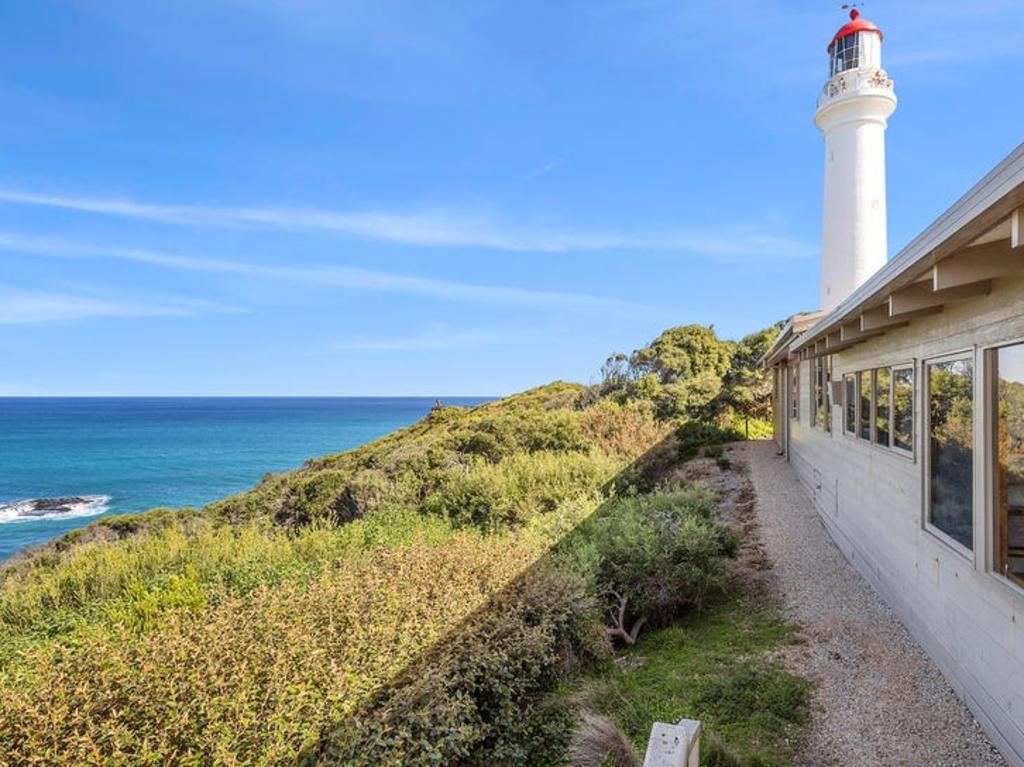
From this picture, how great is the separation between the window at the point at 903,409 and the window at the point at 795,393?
778 cm

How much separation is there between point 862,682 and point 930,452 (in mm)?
1858

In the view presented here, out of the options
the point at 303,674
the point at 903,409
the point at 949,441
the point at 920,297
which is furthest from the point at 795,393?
the point at 303,674

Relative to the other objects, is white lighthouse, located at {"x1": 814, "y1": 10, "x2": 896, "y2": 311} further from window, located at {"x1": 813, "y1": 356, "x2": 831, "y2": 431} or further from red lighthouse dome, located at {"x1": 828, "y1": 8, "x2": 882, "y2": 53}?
window, located at {"x1": 813, "y1": 356, "x2": 831, "y2": 431}

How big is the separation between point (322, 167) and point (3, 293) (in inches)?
997

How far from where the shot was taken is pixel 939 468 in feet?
15.8

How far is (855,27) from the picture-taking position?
57.7 ft

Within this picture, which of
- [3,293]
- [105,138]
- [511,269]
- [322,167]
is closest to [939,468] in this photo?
[322,167]

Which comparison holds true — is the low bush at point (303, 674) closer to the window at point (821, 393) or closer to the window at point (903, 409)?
the window at point (903, 409)

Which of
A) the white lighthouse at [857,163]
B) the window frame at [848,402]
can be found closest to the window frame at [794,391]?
the white lighthouse at [857,163]

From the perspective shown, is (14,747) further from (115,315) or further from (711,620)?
(115,315)

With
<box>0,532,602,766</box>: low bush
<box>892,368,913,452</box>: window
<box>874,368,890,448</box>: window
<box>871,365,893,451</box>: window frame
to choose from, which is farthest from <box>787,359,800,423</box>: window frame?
<box>0,532,602,766</box>: low bush

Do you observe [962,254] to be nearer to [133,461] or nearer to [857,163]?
[857,163]

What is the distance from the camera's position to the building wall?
11.8 ft

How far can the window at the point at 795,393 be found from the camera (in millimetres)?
13789
